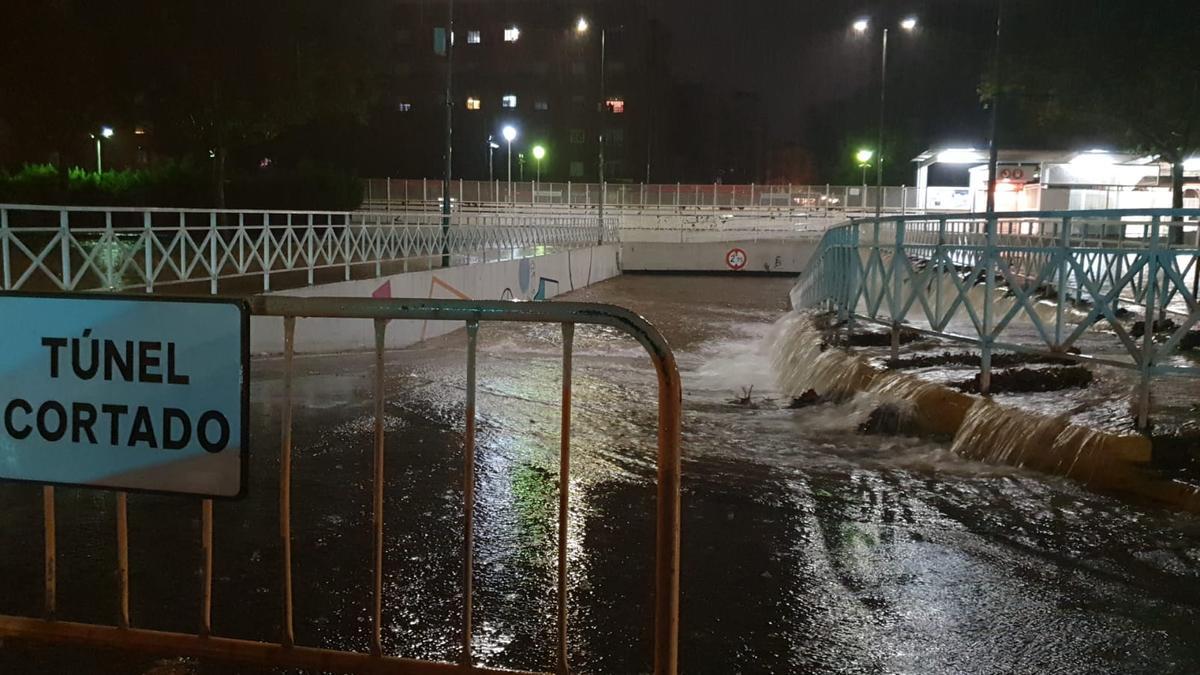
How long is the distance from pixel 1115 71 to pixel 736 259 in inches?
832

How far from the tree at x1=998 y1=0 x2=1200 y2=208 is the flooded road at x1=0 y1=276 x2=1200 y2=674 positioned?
65.8 ft

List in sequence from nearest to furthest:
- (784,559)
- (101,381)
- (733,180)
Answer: (101,381) → (784,559) → (733,180)

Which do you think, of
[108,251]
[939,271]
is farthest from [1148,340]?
[108,251]

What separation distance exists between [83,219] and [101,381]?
30.7 m

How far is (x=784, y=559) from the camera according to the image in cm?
578

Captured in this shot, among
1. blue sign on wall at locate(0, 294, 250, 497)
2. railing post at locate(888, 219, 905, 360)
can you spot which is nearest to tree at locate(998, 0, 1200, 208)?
railing post at locate(888, 219, 905, 360)

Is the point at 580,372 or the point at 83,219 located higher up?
the point at 83,219

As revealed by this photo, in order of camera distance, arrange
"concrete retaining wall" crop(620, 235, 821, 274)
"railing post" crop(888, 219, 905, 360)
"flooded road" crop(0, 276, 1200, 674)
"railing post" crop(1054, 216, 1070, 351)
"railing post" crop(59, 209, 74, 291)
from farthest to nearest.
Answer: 1. "concrete retaining wall" crop(620, 235, 821, 274)
2. "railing post" crop(59, 209, 74, 291)
3. "railing post" crop(888, 219, 905, 360)
4. "railing post" crop(1054, 216, 1070, 351)
5. "flooded road" crop(0, 276, 1200, 674)

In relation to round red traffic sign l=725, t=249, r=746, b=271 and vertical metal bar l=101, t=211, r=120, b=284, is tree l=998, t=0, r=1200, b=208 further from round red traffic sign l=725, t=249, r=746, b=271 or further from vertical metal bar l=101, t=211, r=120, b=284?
vertical metal bar l=101, t=211, r=120, b=284

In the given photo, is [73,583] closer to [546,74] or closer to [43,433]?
[43,433]

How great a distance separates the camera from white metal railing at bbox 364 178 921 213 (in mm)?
52625

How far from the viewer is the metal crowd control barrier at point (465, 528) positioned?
11.5ft

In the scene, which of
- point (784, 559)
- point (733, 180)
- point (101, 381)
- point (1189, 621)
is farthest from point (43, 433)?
point (733, 180)

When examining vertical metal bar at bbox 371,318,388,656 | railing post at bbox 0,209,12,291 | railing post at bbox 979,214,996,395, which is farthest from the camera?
railing post at bbox 0,209,12,291
